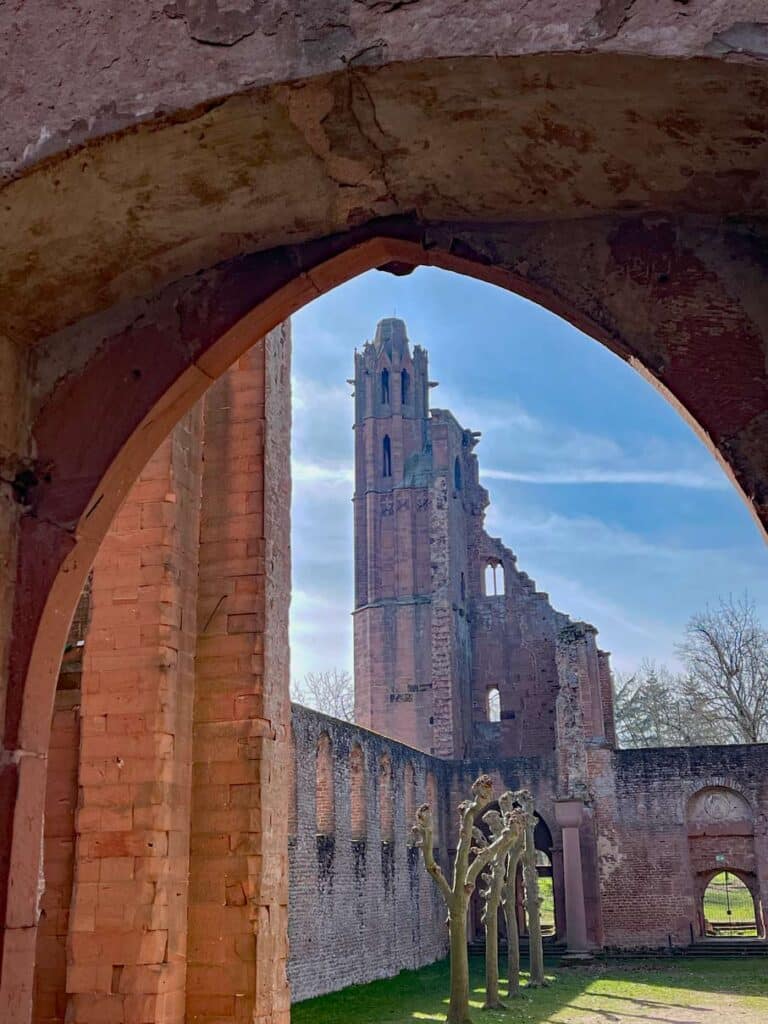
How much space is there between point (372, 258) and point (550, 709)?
36.5m

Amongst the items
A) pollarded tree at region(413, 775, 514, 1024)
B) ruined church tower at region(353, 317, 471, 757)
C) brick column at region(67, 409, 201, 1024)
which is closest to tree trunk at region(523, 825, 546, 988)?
pollarded tree at region(413, 775, 514, 1024)

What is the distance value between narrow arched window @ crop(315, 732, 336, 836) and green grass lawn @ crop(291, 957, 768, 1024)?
2821 millimetres

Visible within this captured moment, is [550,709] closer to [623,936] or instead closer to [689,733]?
[689,733]

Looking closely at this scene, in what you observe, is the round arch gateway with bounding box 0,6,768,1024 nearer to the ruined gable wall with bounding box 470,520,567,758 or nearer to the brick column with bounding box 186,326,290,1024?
the brick column with bounding box 186,326,290,1024

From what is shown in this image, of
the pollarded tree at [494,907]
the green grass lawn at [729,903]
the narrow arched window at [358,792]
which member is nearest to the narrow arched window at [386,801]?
the narrow arched window at [358,792]

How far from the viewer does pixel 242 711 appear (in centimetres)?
671

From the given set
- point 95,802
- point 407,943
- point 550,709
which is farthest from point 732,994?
point 550,709

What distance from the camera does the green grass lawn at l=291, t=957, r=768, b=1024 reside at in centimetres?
1644

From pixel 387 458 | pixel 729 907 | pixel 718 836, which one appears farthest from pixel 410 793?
pixel 387 458

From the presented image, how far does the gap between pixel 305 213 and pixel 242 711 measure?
4.13 m

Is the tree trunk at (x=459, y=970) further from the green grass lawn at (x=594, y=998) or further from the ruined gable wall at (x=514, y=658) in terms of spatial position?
the ruined gable wall at (x=514, y=658)

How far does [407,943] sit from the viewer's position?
24359 mm

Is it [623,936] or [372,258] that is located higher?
[372,258]

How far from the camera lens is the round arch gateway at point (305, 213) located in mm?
2570
